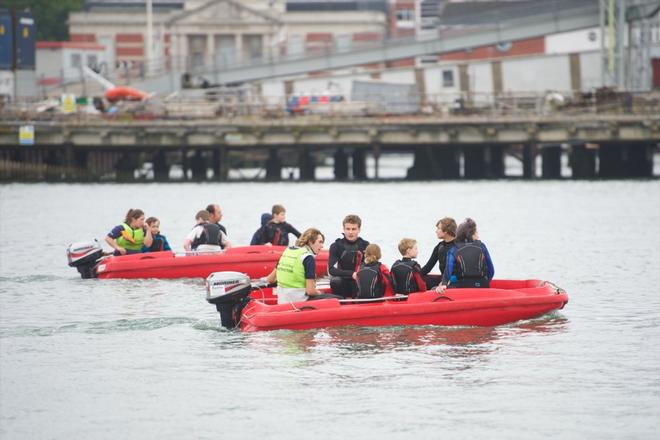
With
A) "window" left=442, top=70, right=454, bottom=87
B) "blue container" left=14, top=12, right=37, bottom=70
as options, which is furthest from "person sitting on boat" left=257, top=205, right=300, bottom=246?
"blue container" left=14, top=12, right=37, bottom=70

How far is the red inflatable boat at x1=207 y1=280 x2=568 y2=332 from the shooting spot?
71.1 feet

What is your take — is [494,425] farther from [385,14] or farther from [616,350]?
[385,14]

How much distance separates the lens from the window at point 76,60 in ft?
361

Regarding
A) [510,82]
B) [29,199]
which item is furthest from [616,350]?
[510,82]

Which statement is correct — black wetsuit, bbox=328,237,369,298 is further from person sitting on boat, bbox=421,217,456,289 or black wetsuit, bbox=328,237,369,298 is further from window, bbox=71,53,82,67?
window, bbox=71,53,82,67

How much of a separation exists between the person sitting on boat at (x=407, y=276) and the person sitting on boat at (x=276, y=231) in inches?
294

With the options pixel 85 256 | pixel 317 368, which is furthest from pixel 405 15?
pixel 317 368

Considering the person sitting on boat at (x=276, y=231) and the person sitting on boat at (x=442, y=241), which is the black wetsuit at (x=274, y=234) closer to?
the person sitting on boat at (x=276, y=231)

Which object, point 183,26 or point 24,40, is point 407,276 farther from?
point 183,26

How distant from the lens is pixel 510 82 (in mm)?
84688

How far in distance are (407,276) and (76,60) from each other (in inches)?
3621

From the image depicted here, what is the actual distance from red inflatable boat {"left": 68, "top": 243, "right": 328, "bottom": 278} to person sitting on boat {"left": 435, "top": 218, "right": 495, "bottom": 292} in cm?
761

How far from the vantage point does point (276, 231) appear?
30000 mm

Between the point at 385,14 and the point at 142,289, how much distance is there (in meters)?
130
